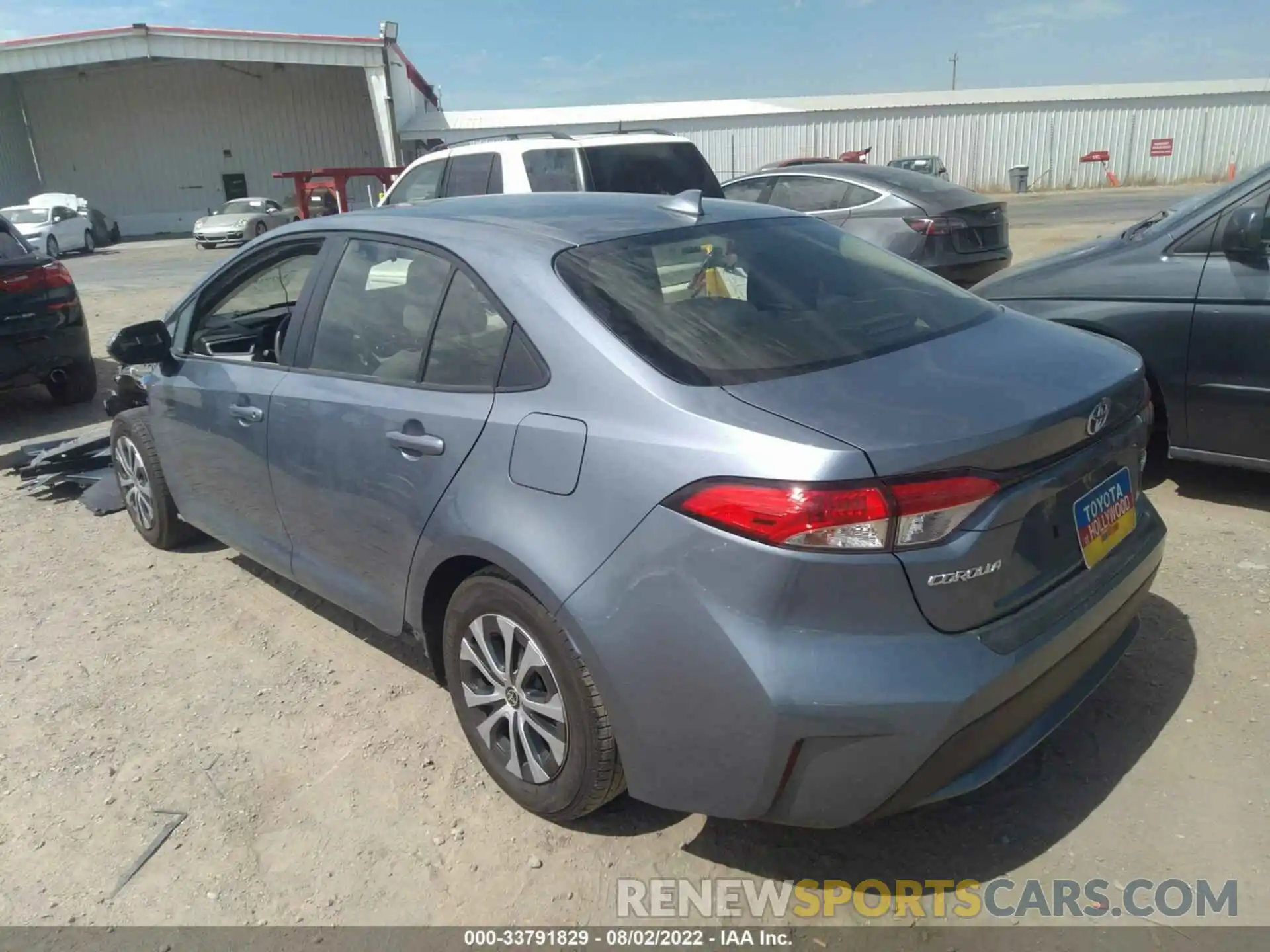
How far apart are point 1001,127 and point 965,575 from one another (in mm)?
37818

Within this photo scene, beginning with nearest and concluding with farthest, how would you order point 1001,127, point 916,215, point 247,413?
point 247,413 < point 916,215 < point 1001,127

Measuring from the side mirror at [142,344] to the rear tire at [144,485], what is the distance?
19.1 inches

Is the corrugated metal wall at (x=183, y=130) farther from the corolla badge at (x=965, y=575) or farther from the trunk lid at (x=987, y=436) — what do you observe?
the corolla badge at (x=965, y=575)

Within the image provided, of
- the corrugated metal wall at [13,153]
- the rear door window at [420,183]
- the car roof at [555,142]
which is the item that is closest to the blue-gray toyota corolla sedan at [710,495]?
the car roof at [555,142]

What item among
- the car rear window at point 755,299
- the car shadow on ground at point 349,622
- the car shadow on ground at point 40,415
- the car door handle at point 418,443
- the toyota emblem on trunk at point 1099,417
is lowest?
the car shadow on ground at point 40,415

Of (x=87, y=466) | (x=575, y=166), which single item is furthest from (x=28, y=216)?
(x=87, y=466)

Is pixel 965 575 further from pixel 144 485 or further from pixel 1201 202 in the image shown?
pixel 144 485

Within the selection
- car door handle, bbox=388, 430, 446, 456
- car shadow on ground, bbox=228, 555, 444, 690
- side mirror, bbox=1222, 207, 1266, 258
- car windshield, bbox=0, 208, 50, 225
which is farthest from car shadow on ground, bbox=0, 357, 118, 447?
car windshield, bbox=0, 208, 50, 225

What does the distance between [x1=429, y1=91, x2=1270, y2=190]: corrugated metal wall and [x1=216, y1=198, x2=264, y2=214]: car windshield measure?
15512 mm

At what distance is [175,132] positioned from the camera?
3572cm

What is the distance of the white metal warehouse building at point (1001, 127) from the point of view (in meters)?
34.2

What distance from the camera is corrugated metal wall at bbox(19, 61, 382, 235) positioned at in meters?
35.0

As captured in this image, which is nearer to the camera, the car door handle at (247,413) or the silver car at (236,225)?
the car door handle at (247,413)

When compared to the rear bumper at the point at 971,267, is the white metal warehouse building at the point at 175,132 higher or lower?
higher
